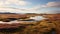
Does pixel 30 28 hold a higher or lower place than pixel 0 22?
lower

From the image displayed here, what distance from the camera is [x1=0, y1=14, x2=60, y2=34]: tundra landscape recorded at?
1807 mm

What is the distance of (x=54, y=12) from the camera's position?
1872mm

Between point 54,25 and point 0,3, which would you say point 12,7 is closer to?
point 0,3

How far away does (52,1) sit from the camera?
6.16 feet

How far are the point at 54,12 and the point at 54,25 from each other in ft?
0.67

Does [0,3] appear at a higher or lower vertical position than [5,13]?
higher

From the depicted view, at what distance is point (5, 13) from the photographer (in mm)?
1837

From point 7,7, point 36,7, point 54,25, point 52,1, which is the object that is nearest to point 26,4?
point 36,7

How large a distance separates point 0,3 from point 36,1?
0.56 metres

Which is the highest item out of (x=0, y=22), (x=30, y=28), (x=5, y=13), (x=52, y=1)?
(x=52, y=1)

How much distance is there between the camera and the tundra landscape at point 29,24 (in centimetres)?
181

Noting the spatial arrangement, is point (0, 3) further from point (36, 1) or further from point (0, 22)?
point (36, 1)

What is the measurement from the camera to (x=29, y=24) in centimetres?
184

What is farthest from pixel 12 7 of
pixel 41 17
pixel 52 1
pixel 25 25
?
pixel 52 1
